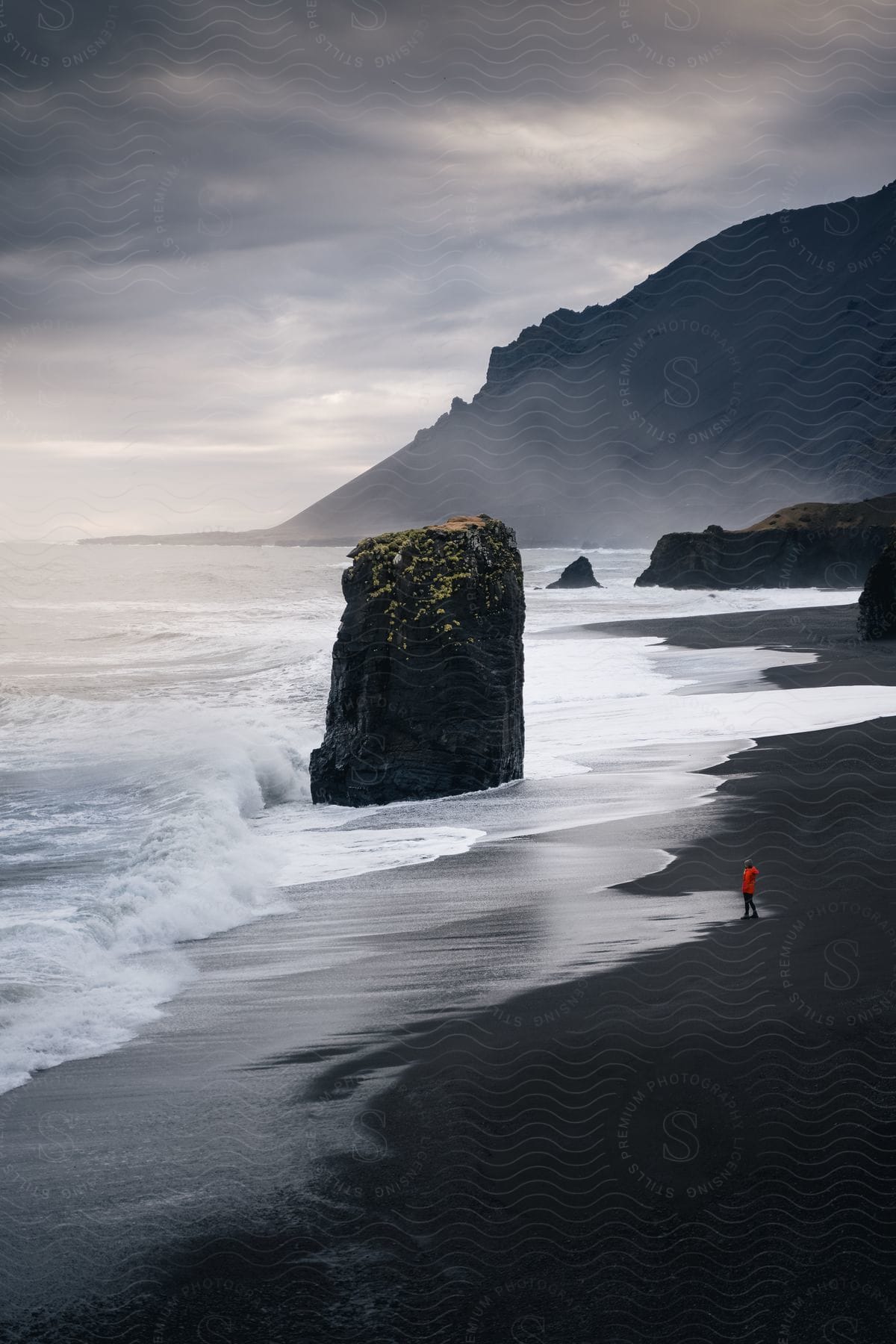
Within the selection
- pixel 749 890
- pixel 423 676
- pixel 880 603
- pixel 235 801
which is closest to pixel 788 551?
pixel 880 603

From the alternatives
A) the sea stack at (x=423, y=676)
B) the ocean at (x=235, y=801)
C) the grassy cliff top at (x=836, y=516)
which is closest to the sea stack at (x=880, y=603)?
the ocean at (x=235, y=801)

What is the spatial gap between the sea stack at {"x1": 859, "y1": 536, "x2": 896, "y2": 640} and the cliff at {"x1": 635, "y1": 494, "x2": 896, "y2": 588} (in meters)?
38.1

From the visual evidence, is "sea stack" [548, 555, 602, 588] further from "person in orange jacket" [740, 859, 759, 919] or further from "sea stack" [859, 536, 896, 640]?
"person in orange jacket" [740, 859, 759, 919]

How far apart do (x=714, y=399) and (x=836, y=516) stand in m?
100

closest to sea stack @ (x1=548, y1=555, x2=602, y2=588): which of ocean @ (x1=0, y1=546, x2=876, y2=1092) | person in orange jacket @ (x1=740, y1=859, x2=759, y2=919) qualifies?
ocean @ (x1=0, y1=546, x2=876, y2=1092)

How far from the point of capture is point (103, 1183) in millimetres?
5312

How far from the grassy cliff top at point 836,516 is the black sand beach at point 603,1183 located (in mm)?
72058

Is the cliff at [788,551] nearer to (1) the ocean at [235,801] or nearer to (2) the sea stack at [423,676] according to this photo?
(1) the ocean at [235,801]

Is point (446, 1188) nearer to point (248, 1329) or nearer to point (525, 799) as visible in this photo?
point (248, 1329)

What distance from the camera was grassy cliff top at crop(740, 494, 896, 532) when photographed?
74.4 m

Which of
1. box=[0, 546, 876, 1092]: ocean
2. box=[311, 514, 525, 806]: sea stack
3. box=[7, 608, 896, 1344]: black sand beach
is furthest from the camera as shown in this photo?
box=[311, 514, 525, 806]: sea stack

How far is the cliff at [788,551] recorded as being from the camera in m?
73.5

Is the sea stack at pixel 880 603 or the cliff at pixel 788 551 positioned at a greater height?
the cliff at pixel 788 551

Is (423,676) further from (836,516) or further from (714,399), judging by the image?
(714,399)
